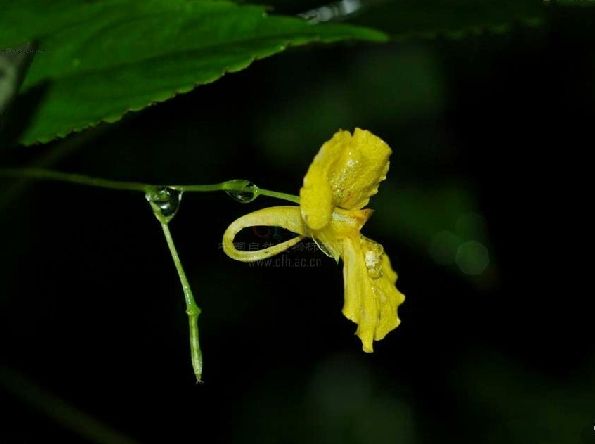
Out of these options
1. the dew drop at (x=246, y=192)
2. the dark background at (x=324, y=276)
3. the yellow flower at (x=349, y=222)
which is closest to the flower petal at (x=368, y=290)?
the yellow flower at (x=349, y=222)

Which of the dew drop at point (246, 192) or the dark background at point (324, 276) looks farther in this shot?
the dark background at point (324, 276)

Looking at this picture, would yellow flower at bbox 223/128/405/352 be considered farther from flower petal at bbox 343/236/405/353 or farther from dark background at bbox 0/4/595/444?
dark background at bbox 0/4/595/444

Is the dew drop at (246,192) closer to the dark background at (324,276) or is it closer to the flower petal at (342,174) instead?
the flower petal at (342,174)

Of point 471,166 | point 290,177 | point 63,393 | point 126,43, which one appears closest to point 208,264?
point 290,177

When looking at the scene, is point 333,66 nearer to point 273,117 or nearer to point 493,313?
point 273,117

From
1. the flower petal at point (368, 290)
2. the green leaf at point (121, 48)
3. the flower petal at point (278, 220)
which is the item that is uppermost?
the green leaf at point (121, 48)

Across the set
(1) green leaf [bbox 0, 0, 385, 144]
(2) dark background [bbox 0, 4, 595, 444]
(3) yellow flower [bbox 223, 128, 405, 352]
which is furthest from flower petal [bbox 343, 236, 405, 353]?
(2) dark background [bbox 0, 4, 595, 444]
